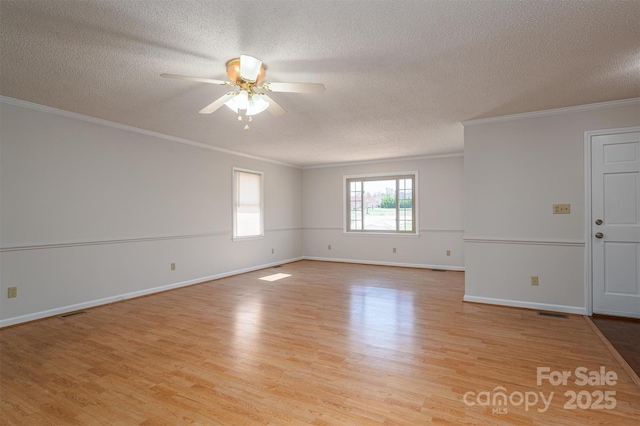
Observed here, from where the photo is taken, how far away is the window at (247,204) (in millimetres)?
6336

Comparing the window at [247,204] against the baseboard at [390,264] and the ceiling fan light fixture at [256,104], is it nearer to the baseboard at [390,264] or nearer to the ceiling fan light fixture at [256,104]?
the baseboard at [390,264]

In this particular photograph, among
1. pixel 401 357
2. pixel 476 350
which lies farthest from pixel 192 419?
pixel 476 350

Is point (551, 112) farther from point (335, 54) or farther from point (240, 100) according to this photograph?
point (240, 100)

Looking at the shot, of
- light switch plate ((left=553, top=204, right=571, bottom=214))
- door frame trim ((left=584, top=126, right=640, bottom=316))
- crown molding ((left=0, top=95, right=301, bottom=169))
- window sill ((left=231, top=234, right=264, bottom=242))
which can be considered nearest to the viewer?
crown molding ((left=0, top=95, right=301, bottom=169))

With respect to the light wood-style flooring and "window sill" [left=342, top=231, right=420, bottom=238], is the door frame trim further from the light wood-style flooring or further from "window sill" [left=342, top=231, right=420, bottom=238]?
"window sill" [left=342, top=231, right=420, bottom=238]

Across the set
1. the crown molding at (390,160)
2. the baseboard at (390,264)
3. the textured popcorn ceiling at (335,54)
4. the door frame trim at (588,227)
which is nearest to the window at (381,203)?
the crown molding at (390,160)

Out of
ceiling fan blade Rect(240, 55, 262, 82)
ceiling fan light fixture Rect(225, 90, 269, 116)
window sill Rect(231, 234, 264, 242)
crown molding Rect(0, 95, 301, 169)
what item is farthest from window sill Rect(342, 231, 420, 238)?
ceiling fan blade Rect(240, 55, 262, 82)

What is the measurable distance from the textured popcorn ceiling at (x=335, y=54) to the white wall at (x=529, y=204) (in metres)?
0.27

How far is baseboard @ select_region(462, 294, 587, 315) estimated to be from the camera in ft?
12.1

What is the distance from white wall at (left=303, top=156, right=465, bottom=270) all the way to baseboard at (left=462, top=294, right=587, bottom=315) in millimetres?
2455

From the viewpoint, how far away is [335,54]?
243 centimetres

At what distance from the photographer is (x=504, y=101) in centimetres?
350

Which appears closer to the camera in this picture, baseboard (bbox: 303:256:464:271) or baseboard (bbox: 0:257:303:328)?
baseboard (bbox: 0:257:303:328)

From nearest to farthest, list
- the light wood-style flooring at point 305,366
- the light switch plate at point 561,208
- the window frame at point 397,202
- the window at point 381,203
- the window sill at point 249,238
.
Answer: the light wood-style flooring at point 305,366 < the light switch plate at point 561,208 < the window sill at point 249,238 < the window frame at point 397,202 < the window at point 381,203
